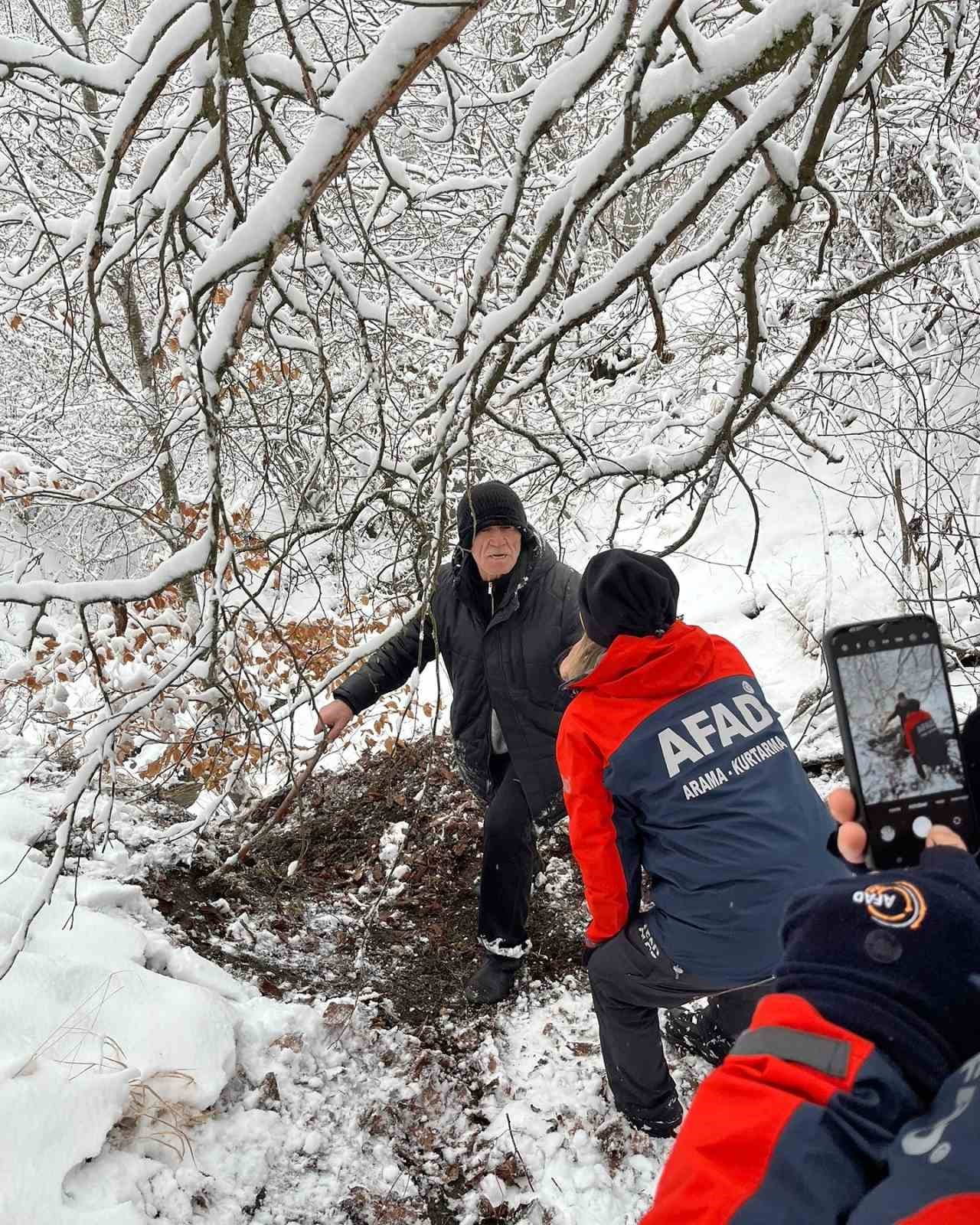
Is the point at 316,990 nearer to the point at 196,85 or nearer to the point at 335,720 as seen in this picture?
the point at 335,720

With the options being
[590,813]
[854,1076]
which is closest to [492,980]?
[590,813]

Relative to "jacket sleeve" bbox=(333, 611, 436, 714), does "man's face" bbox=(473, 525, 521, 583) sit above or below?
above

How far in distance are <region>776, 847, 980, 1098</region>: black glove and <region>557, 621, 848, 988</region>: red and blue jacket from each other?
1000 mm

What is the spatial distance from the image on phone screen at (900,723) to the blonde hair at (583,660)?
3.42 feet

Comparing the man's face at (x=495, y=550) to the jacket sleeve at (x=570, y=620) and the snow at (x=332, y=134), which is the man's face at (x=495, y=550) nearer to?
the jacket sleeve at (x=570, y=620)

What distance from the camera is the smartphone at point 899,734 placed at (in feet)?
3.21

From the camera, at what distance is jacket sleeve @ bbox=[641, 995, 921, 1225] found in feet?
2.29

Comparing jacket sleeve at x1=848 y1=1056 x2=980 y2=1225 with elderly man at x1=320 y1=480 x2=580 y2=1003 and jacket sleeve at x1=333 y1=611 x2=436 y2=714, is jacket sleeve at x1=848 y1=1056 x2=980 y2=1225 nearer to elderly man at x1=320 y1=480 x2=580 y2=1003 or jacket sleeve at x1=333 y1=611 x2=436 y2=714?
elderly man at x1=320 y1=480 x2=580 y2=1003

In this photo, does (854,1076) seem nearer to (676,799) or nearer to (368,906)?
(676,799)

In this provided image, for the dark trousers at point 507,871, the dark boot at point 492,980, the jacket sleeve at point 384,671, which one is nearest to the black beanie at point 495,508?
the jacket sleeve at point 384,671

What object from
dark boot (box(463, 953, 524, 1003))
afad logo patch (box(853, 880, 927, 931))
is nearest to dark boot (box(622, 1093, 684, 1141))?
dark boot (box(463, 953, 524, 1003))

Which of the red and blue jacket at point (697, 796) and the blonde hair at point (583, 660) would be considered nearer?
the red and blue jacket at point (697, 796)

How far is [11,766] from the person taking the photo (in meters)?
4.23

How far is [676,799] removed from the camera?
190cm
